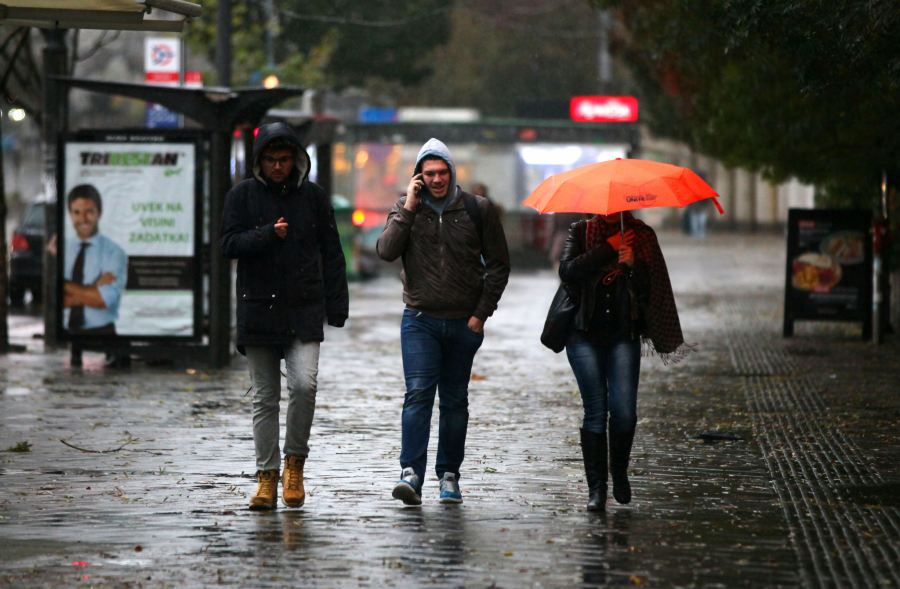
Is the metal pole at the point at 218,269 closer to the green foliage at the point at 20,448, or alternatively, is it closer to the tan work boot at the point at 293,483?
the green foliage at the point at 20,448

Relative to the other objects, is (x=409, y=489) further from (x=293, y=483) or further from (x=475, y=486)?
(x=475, y=486)

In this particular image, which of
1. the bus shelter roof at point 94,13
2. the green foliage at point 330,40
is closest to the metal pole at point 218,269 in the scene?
the bus shelter roof at point 94,13

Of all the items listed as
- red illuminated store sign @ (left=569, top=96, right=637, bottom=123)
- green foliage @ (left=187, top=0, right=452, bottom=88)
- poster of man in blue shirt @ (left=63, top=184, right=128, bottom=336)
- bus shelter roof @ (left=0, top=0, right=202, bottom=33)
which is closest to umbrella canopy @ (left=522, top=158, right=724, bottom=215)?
bus shelter roof @ (left=0, top=0, right=202, bottom=33)

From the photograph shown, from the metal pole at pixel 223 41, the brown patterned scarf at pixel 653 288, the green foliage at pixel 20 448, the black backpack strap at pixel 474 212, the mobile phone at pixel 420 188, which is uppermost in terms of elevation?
the metal pole at pixel 223 41

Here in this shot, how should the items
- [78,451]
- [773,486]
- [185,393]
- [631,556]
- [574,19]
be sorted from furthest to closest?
[574,19]
[185,393]
[78,451]
[773,486]
[631,556]

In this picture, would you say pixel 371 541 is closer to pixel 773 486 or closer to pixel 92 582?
pixel 92 582

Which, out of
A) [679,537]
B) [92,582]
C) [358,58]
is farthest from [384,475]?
[358,58]

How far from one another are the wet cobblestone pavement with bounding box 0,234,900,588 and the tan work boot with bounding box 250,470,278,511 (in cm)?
5

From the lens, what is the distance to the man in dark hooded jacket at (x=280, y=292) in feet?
20.5

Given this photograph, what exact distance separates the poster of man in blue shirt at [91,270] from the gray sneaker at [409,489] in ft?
21.2

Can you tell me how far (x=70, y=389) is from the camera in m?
10.7

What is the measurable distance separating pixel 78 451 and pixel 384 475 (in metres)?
1.96

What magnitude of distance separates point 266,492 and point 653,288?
6.74ft

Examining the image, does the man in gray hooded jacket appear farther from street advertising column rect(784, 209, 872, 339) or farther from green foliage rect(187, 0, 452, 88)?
green foliage rect(187, 0, 452, 88)
